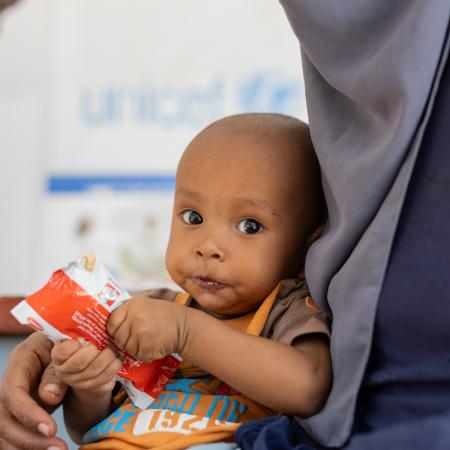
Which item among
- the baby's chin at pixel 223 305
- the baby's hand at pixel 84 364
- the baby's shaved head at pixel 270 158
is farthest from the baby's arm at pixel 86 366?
the baby's shaved head at pixel 270 158

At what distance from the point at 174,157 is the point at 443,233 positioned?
3038 mm

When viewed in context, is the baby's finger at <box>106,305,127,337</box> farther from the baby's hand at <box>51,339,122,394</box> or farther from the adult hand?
the adult hand

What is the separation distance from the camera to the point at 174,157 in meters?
3.72

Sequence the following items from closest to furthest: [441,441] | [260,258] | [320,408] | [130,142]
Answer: [441,441], [320,408], [260,258], [130,142]

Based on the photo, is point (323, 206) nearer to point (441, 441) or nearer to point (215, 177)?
point (215, 177)

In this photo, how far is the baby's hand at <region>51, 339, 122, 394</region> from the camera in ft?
2.54

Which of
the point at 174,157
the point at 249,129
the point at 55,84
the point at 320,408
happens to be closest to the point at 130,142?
the point at 174,157

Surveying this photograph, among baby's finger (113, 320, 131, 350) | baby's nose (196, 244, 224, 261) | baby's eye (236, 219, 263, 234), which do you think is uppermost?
baby's eye (236, 219, 263, 234)

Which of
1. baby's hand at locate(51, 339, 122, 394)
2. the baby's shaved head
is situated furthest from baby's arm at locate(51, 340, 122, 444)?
the baby's shaved head

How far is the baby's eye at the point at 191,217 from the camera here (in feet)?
3.20

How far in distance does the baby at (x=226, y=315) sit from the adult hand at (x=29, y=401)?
0.12 feet

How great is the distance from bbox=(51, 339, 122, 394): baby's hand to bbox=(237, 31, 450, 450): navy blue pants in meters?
0.16

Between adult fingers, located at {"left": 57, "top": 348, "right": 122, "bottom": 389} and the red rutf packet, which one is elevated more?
the red rutf packet

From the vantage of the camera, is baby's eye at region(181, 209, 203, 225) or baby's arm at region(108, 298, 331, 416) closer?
baby's arm at region(108, 298, 331, 416)
